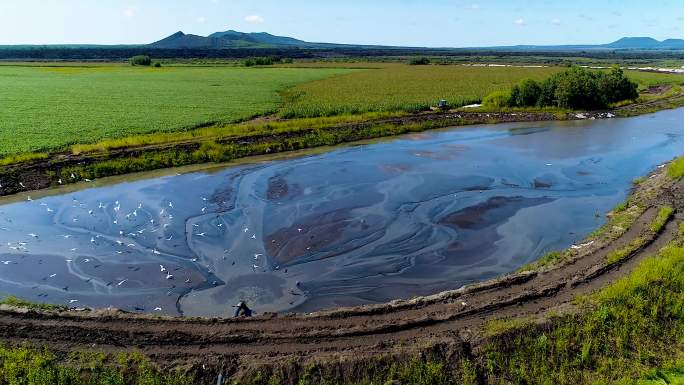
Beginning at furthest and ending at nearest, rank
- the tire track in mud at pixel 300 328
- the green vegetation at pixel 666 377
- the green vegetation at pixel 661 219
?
the green vegetation at pixel 661 219
the tire track in mud at pixel 300 328
the green vegetation at pixel 666 377

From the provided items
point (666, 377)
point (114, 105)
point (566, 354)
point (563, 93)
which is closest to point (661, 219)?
point (666, 377)

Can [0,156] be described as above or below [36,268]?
above

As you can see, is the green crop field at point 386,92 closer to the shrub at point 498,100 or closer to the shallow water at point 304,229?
the shrub at point 498,100

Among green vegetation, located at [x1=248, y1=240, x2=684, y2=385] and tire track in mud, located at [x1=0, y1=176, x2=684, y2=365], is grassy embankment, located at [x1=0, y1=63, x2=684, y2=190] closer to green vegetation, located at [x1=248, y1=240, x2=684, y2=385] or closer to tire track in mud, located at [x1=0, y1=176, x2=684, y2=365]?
tire track in mud, located at [x1=0, y1=176, x2=684, y2=365]

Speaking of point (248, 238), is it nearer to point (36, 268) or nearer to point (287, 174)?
point (36, 268)

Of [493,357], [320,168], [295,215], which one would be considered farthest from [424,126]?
[493,357]

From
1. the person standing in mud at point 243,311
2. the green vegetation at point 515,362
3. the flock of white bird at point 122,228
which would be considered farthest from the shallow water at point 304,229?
the green vegetation at point 515,362

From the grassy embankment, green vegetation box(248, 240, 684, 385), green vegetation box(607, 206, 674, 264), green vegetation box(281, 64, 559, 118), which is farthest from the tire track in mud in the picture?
green vegetation box(281, 64, 559, 118)
